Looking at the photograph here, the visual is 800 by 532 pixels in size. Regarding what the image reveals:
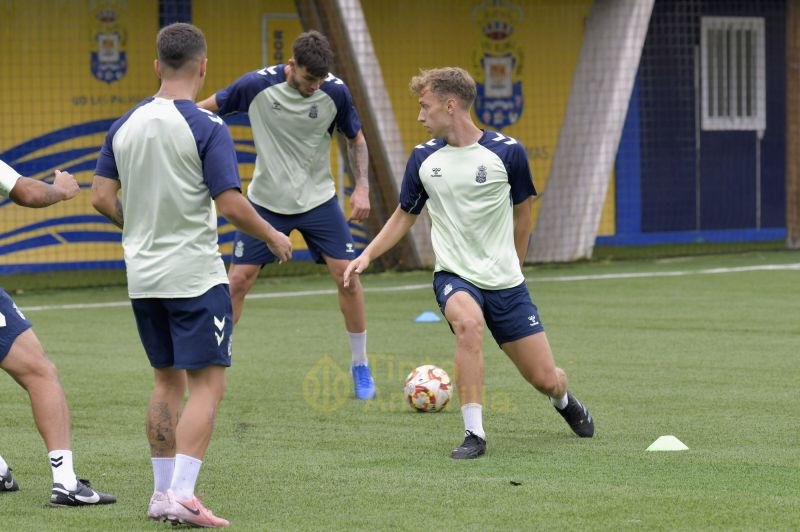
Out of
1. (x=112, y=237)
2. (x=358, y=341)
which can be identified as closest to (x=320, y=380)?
(x=358, y=341)

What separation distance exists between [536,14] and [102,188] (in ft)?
45.3

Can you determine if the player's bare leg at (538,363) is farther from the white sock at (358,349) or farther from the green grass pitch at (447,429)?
the white sock at (358,349)

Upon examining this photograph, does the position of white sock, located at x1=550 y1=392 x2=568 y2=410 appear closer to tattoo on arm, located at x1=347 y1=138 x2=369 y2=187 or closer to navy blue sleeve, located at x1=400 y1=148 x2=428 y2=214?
navy blue sleeve, located at x1=400 y1=148 x2=428 y2=214

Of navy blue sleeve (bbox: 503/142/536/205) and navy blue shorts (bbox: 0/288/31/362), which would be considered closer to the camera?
navy blue shorts (bbox: 0/288/31/362)

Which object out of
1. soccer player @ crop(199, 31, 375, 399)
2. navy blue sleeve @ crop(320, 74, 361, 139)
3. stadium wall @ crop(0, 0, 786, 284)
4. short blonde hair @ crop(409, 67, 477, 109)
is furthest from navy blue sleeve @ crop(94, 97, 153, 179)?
stadium wall @ crop(0, 0, 786, 284)

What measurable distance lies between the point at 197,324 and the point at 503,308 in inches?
78.3

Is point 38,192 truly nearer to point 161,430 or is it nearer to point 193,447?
point 161,430

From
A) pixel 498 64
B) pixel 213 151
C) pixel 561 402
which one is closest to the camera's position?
pixel 213 151

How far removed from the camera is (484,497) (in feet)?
18.4

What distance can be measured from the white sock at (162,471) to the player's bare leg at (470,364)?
5.30ft

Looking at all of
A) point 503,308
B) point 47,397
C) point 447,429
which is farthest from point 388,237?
point 47,397

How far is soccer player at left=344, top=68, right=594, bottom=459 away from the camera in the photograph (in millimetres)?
6711

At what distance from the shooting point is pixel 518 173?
681cm

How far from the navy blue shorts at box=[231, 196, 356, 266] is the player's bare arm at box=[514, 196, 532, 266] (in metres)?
1.75
